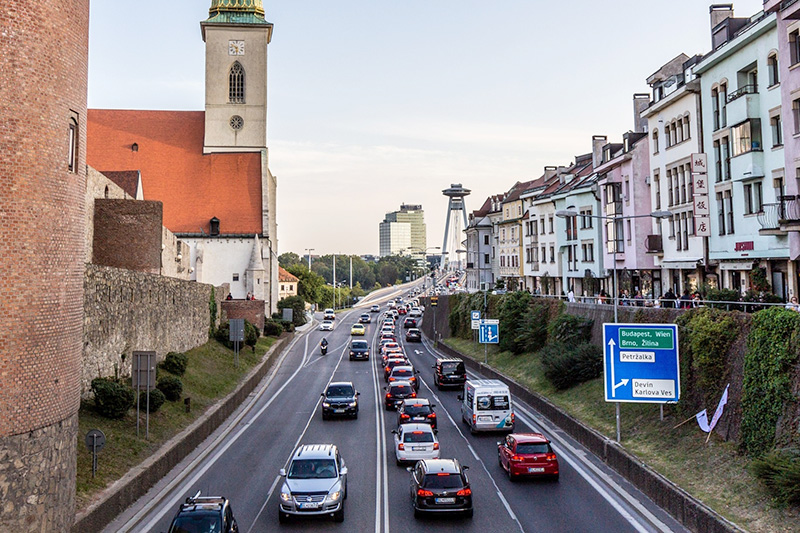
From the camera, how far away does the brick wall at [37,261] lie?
43.2ft

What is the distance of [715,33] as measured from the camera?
112 feet

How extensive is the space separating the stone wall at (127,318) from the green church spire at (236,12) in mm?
48007

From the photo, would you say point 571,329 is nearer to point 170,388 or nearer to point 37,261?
point 170,388

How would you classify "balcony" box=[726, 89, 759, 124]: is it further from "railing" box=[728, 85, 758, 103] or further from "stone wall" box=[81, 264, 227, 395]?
"stone wall" box=[81, 264, 227, 395]

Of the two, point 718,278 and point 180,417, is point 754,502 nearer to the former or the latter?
point 180,417

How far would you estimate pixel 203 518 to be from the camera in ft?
43.1

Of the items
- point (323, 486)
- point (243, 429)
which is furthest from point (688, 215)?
point (323, 486)

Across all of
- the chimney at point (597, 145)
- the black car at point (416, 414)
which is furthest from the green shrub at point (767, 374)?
the chimney at point (597, 145)

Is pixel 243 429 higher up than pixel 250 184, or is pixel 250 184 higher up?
pixel 250 184

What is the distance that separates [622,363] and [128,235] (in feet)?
90.7

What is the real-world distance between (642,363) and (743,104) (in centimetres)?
1646

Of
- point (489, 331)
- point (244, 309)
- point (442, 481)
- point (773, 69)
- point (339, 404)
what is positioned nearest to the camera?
point (442, 481)

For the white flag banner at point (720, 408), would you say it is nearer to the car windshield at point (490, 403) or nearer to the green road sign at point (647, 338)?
the green road sign at point (647, 338)

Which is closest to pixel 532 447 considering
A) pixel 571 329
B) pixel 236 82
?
pixel 571 329
